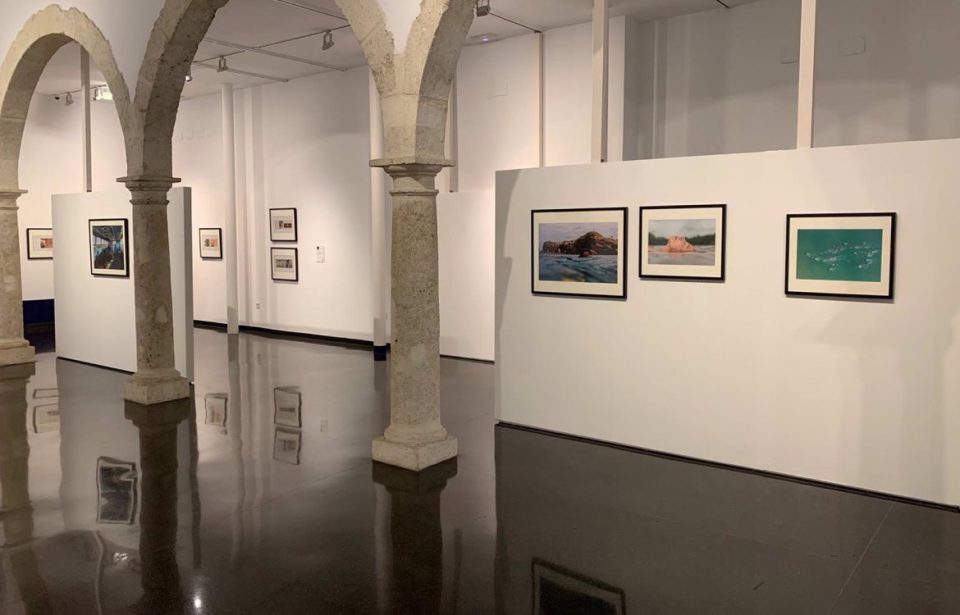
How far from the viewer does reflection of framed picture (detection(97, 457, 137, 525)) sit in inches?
197

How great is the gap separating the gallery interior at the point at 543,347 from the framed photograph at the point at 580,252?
0.03 meters

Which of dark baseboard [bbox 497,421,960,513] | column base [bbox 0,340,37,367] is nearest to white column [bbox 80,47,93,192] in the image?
column base [bbox 0,340,37,367]

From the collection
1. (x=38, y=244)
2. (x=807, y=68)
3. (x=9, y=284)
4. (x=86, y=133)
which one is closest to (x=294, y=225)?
(x=86, y=133)

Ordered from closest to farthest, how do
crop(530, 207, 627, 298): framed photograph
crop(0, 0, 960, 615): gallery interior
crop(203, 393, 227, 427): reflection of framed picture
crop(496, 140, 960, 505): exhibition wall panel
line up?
crop(0, 0, 960, 615): gallery interior < crop(496, 140, 960, 505): exhibition wall panel < crop(530, 207, 627, 298): framed photograph < crop(203, 393, 227, 427): reflection of framed picture

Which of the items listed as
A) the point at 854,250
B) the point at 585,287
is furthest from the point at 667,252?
the point at 854,250

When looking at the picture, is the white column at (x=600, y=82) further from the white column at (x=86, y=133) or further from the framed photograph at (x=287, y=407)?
the white column at (x=86, y=133)

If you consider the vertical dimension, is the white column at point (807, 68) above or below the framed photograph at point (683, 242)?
above

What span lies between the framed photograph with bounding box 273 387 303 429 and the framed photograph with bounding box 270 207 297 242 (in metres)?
4.87

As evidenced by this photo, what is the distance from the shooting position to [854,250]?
532cm

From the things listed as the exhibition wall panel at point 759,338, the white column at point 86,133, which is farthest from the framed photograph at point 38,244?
the exhibition wall panel at point 759,338

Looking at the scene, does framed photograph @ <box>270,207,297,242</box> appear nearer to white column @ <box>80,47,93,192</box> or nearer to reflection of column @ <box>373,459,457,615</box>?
white column @ <box>80,47,93,192</box>

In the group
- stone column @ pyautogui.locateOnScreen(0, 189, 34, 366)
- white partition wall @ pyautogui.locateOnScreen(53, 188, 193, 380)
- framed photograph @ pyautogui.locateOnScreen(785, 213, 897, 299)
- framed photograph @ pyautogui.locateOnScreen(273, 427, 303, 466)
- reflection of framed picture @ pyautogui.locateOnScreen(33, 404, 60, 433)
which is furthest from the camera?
stone column @ pyautogui.locateOnScreen(0, 189, 34, 366)

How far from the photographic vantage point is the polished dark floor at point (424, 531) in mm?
3871

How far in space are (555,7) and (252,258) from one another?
7551 mm
